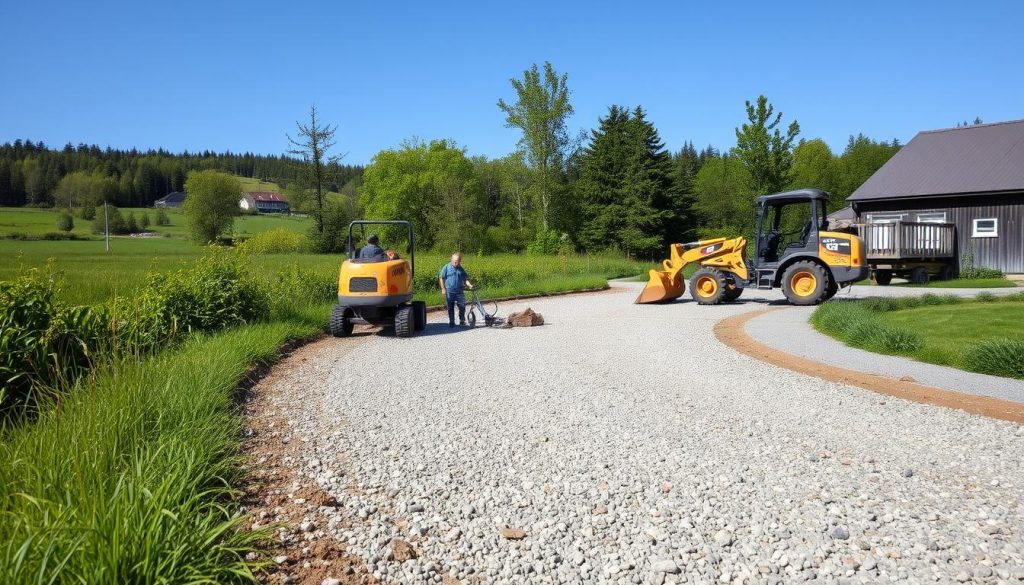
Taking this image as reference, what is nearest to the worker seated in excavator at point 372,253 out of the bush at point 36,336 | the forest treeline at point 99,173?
the bush at point 36,336

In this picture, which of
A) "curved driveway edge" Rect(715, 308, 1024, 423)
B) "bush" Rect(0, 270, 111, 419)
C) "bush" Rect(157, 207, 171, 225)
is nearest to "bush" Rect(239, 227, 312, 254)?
"bush" Rect(157, 207, 171, 225)

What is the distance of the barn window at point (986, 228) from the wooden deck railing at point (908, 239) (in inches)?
42.2

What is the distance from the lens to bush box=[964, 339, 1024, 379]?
761cm

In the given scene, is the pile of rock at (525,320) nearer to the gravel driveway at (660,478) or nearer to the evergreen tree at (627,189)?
the gravel driveway at (660,478)

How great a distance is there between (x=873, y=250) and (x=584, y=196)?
31.2 metres

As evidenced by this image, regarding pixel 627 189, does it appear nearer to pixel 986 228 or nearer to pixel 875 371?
pixel 986 228

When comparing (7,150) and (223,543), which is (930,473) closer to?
(223,543)

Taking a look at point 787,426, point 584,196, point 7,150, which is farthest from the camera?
point 7,150

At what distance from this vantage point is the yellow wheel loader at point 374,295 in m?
11.5

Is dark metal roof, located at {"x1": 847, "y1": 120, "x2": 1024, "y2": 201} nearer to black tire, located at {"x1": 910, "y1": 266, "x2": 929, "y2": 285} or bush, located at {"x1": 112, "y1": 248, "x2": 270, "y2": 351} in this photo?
black tire, located at {"x1": 910, "y1": 266, "x2": 929, "y2": 285}

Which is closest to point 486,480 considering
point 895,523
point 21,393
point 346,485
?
point 346,485

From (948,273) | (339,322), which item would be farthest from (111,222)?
(948,273)

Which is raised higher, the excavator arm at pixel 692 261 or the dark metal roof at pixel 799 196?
the dark metal roof at pixel 799 196

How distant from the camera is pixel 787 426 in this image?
588cm
